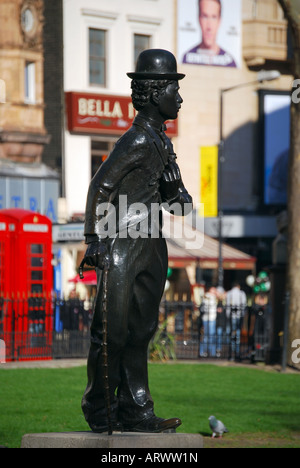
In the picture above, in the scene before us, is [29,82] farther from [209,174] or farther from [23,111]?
[209,174]

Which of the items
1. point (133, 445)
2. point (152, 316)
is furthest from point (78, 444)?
point (152, 316)

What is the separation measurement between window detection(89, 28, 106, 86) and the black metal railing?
1892cm

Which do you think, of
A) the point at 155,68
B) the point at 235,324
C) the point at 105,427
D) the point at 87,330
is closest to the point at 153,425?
the point at 105,427

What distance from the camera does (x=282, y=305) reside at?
71.1 ft

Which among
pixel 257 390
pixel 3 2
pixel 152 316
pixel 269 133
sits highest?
pixel 3 2

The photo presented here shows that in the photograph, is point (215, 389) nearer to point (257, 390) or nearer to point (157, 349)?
point (257, 390)

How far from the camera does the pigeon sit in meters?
11.8

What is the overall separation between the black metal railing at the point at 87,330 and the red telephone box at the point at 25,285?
0.02 m

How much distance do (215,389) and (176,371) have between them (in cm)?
262

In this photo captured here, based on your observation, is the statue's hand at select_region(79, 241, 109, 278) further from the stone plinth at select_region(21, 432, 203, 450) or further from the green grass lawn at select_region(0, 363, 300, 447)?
the green grass lawn at select_region(0, 363, 300, 447)

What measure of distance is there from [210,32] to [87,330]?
24339 mm

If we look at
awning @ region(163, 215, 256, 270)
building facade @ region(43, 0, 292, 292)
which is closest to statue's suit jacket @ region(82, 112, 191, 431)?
awning @ region(163, 215, 256, 270)

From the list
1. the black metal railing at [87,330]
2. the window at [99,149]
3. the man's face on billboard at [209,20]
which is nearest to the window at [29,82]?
the window at [99,149]

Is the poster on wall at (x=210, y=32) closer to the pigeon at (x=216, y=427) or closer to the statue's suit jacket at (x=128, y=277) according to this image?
the pigeon at (x=216, y=427)
